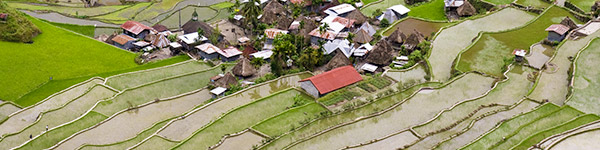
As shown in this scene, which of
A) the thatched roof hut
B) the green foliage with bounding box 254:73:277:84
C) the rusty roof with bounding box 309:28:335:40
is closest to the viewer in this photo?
the green foliage with bounding box 254:73:277:84

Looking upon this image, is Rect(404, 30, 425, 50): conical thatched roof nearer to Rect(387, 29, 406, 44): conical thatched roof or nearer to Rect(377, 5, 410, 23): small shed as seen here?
Rect(387, 29, 406, 44): conical thatched roof

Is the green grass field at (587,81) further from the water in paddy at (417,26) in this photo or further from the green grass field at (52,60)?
the green grass field at (52,60)

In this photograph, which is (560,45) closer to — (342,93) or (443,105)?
(443,105)

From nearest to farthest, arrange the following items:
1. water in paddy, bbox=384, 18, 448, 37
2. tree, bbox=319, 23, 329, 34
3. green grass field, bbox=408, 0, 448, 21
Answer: tree, bbox=319, 23, 329, 34 < water in paddy, bbox=384, 18, 448, 37 < green grass field, bbox=408, 0, 448, 21

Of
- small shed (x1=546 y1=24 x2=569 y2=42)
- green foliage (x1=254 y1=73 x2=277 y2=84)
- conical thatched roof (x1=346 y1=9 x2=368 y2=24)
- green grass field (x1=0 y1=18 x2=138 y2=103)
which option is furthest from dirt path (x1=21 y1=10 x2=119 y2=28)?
small shed (x1=546 y1=24 x2=569 y2=42)

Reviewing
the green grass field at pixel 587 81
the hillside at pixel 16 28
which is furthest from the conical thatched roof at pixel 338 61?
the hillside at pixel 16 28

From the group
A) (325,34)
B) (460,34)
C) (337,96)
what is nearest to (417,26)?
(460,34)
